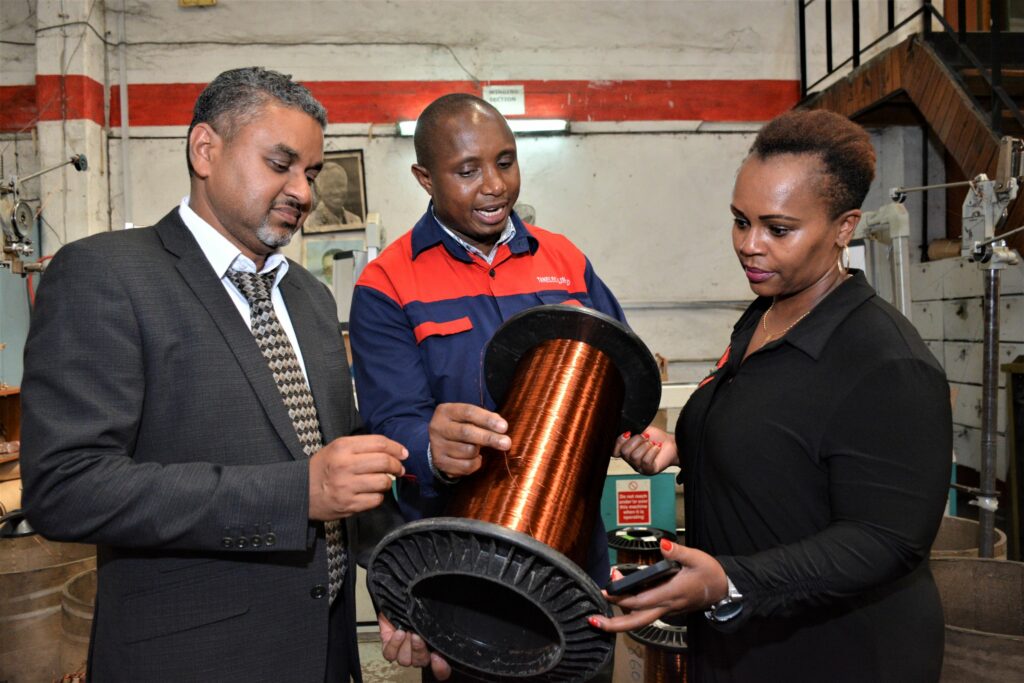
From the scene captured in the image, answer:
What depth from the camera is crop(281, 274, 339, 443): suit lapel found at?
1689 millimetres

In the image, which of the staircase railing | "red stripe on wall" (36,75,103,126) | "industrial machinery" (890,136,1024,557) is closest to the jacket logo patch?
"industrial machinery" (890,136,1024,557)

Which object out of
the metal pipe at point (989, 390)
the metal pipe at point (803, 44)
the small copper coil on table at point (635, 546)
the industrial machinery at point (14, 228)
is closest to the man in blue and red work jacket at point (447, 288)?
the small copper coil on table at point (635, 546)

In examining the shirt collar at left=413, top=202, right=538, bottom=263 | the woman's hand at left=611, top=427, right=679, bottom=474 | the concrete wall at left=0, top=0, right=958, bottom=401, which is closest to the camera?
the woman's hand at left=611, top=427, right=679, bottom=474

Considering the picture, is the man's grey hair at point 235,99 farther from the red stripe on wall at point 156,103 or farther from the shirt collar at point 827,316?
the red stripe on wall at point 156,103

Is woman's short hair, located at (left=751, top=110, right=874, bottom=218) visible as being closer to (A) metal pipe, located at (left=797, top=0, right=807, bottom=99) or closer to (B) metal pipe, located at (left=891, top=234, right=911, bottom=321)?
(B) metal pipe, located at (left=891, top=234, right=911, bottom=321)

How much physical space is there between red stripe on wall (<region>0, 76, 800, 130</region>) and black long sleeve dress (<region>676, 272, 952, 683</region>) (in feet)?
18.7

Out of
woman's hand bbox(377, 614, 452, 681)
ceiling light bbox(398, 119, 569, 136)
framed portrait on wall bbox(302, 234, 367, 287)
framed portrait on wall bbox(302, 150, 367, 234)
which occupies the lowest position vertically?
woman's hand bbox(377, 614, 452, 681)

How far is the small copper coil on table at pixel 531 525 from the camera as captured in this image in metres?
1.21

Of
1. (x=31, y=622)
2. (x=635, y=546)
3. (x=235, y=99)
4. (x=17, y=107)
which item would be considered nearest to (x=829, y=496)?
(x=235, y=99)

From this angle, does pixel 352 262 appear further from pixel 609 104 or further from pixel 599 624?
pixel 599 624

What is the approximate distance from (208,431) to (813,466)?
46.6 inches

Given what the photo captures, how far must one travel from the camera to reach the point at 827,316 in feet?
4.68

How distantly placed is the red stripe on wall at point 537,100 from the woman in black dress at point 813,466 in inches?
220

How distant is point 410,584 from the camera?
131 centimetres
